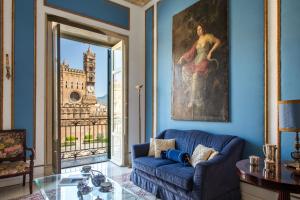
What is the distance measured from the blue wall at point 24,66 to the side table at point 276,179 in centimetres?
338

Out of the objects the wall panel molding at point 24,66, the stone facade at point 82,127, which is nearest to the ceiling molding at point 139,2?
the wall panel molding at point 24,66

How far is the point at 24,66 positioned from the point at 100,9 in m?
1.94

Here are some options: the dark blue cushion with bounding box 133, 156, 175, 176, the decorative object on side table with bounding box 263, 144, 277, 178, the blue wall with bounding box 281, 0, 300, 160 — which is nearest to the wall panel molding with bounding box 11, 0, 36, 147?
the dark blue cushion with bounding box 133, 156, 175, 176

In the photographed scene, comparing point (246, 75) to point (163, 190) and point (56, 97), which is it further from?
point (56, 97)

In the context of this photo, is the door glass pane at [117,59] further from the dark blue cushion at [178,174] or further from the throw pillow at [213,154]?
the throw pillow at [213,154]

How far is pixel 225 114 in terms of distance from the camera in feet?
9.93

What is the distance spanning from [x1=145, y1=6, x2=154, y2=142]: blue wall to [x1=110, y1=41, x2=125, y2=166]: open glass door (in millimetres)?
563

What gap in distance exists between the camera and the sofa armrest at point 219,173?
229 centimetres

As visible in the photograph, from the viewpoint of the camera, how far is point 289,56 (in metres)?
2.36

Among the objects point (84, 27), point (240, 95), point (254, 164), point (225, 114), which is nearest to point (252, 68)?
point (240, 95)

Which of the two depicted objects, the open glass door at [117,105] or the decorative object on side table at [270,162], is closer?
the decorative object on side table at [270,162]

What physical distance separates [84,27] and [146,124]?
8.09ft

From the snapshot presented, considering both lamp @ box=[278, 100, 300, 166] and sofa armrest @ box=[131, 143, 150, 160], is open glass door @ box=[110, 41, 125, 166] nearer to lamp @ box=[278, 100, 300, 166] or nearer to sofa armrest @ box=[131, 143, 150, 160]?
sofa armrest @ box=[131, 143, 150, 160]

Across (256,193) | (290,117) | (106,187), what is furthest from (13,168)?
(290,117)
